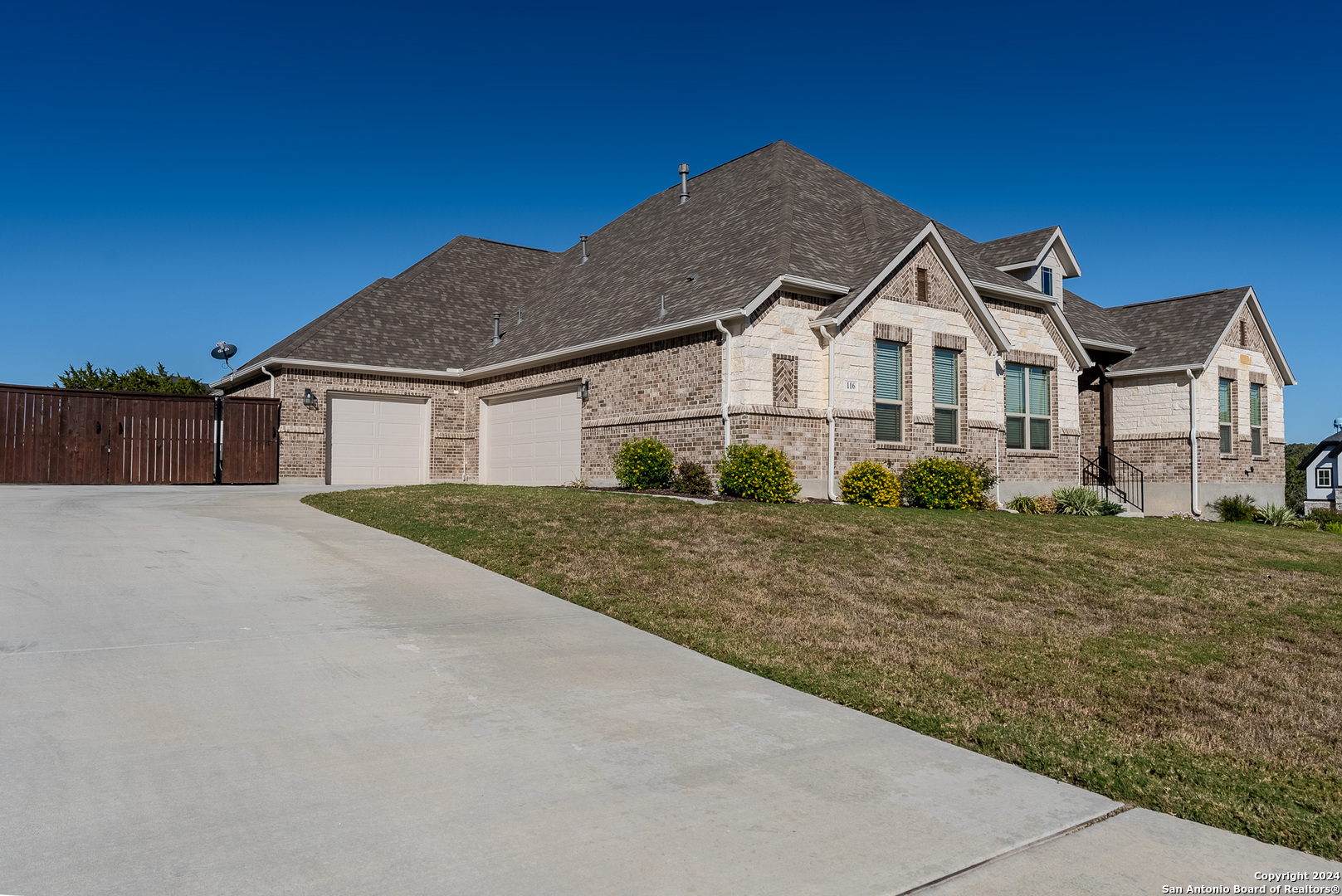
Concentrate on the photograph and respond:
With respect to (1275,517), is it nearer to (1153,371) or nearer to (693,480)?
(1153,371)

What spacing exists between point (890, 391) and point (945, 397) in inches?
65.8

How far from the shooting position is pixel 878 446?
1822 centimetres

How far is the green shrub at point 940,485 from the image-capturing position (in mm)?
17547

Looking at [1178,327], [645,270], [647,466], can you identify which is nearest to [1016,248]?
[1178,327]

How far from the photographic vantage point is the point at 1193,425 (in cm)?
2317

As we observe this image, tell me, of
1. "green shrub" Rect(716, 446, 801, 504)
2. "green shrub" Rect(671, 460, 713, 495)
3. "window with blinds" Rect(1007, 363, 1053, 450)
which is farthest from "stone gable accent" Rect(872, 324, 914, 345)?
"green shrub" Rect(671, 460, 713, 495)

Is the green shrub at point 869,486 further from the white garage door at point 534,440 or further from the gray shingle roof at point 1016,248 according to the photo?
the gray shingle roof at point 1016,248

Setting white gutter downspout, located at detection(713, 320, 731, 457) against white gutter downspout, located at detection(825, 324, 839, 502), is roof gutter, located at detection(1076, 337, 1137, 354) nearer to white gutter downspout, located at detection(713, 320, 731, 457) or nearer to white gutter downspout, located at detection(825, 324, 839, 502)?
white gutter downspout, located at detection(825, 324, 839, 502)

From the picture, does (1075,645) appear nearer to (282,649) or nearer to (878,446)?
Answer: (282,649)

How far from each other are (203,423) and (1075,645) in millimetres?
20641

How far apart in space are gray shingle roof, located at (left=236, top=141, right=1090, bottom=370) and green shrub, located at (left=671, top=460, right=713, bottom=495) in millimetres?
2927

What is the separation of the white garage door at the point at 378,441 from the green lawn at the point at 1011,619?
8.06 meters

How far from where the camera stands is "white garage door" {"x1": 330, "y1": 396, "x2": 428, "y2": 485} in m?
23.4

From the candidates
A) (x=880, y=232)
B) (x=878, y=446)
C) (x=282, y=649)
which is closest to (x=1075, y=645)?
(x=282, y=649)
